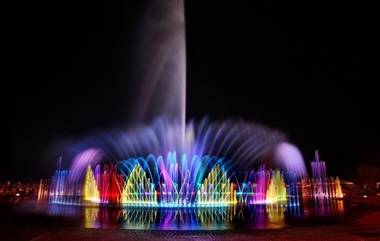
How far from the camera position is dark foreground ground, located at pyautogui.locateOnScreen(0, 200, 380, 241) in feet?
37.7

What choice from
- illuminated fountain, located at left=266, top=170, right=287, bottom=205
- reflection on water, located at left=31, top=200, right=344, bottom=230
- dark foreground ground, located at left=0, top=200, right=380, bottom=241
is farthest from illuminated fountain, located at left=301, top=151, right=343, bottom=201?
dark foreground ground, located at left=0, top=200, right=380, bottom=241

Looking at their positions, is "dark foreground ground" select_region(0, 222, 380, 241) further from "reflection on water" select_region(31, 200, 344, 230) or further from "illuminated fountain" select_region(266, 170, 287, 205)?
"illuminated fountain" select_region(266, 170, 287, 205)

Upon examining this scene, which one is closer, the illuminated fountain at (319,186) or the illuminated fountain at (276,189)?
the illuminated fountain at (276,189)

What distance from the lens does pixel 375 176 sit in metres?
55.7

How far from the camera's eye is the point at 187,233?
12484 millimetres

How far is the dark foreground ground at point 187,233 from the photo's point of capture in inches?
452

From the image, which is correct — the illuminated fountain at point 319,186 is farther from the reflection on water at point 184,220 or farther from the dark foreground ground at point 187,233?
the dark foreground ground at point 187,233

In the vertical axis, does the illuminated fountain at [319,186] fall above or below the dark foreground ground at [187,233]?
above

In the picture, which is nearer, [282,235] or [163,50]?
[282,235]

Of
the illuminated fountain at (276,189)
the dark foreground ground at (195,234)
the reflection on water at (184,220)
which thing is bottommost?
the dark foreground ground at (195,234)

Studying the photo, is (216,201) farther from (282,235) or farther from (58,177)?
(58,177)

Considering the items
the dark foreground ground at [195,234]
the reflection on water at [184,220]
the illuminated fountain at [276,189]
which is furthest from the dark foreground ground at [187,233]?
the illuminated fountain at [276,189]

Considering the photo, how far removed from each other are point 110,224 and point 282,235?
6.09 metres

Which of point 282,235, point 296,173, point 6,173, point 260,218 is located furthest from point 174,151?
point 6,173
